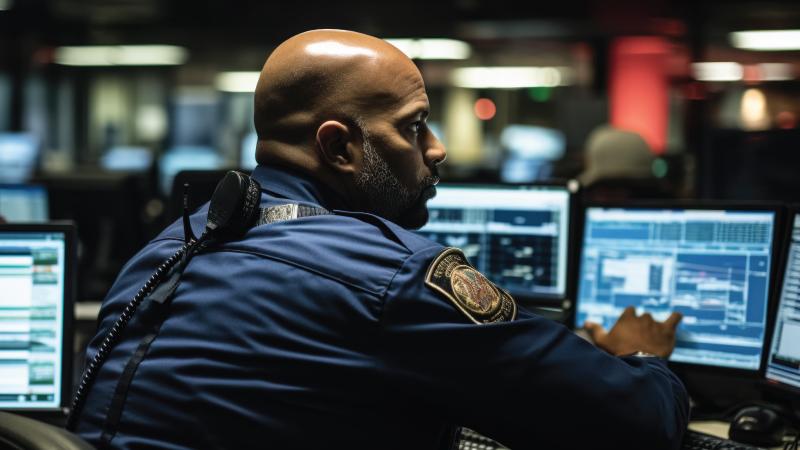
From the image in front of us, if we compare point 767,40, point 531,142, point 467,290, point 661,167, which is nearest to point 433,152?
point 467,290

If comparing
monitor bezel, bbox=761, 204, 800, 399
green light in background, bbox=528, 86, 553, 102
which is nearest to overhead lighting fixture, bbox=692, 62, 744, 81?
green light in background, bbox=528, 86, 553, 102

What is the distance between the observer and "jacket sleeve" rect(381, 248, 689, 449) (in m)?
1.11

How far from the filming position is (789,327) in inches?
72.6

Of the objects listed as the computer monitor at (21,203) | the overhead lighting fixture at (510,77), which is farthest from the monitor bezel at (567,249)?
the overhead lighting fixture at (510,77)

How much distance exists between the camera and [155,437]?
3.76 feet

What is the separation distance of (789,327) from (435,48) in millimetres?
9355

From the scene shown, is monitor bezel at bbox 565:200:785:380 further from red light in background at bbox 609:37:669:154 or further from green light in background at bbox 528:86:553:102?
green light in background at bbox 528:86:553:102

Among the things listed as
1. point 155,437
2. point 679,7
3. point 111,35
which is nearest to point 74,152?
point 111,35

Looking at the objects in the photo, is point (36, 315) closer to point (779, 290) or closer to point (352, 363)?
point (352, 363)

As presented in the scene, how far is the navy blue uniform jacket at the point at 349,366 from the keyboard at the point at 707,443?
0.49m

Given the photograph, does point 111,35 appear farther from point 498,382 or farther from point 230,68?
point 498,382

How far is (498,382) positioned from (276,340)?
0.86 ft

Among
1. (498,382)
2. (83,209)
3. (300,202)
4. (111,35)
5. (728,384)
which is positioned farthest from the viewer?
(111,35)

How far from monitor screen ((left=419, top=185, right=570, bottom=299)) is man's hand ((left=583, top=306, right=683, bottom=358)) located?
2.31 feet
